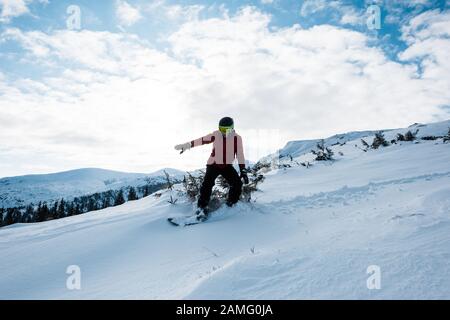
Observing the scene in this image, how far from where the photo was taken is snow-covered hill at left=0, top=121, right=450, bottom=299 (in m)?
1.82

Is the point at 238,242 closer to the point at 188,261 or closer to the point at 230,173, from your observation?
the point at 188,261

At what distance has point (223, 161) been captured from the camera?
4.62 metres

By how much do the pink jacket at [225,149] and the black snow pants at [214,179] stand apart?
0.09 meters

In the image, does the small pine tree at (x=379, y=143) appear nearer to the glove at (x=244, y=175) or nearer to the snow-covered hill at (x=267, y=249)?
the snow-covered hill at (x=267, y=249)

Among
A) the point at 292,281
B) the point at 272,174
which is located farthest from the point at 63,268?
the point at 272,174

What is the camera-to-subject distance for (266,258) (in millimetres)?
2230

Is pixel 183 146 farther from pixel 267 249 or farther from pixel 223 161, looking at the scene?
pixel 267 249

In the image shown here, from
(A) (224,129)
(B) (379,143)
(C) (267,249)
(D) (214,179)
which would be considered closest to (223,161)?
(D) (214,179)

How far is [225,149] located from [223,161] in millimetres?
203

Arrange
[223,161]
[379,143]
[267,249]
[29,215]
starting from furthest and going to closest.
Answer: [29,215] → [379,143] → [223,161] → [267,249]

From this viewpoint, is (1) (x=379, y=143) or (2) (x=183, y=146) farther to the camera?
(1) (x=379, y=143)

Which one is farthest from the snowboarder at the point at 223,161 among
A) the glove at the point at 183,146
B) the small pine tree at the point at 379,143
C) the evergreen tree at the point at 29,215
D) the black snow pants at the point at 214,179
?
the evergreen tree at the point at 29,215

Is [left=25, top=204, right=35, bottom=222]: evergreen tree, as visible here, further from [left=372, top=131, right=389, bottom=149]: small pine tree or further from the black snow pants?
the black snow pants
